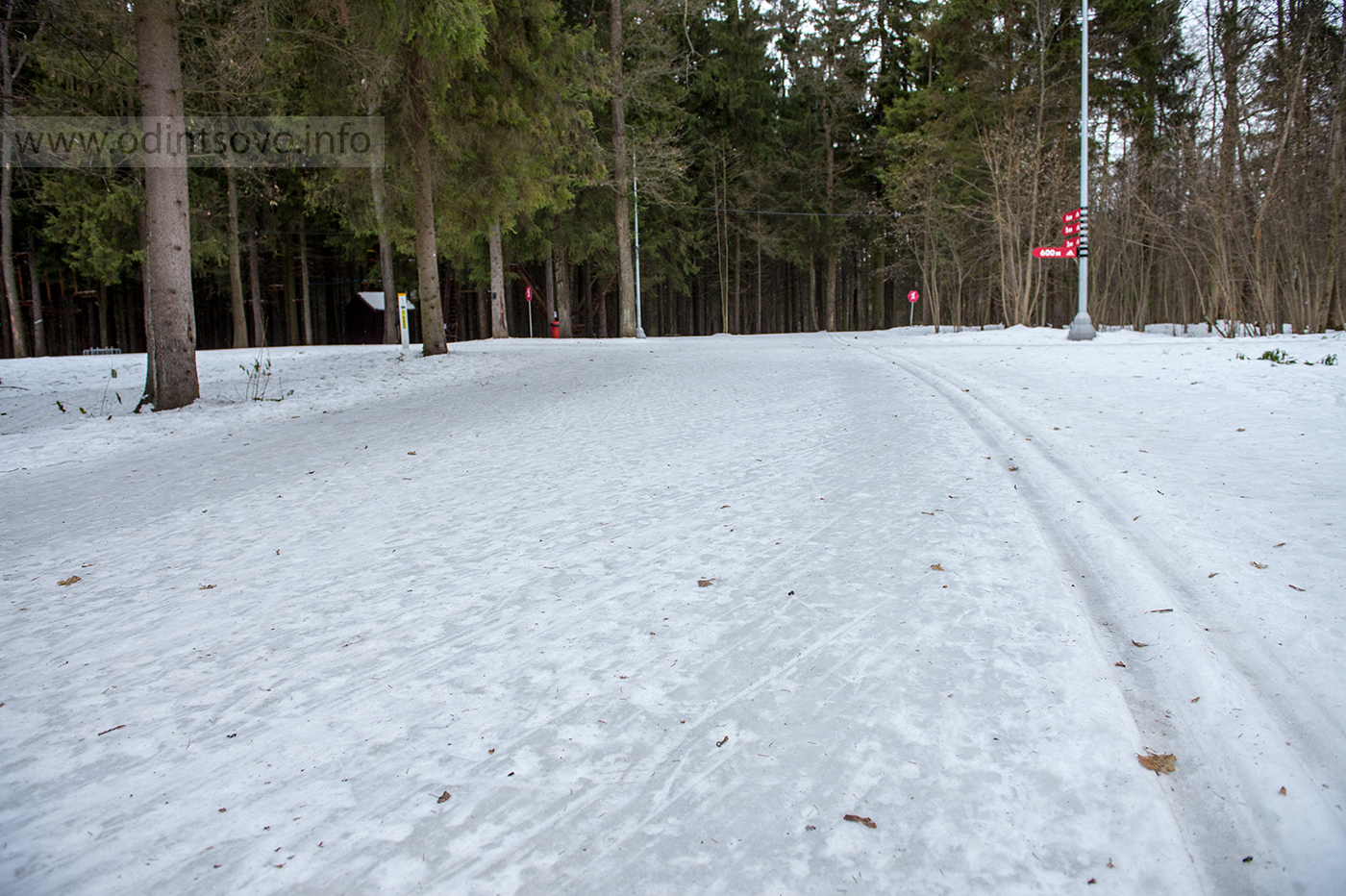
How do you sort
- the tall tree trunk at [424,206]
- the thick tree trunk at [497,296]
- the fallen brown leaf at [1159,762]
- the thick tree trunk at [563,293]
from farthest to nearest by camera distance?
1. the thick tree trunk at [563,293]
2. the thick tree trunk at [497,296]
3. the tall tree trunk at [424,206]
4. the fallen brown leaf at [1159,762]

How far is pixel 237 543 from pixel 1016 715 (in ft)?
13.6

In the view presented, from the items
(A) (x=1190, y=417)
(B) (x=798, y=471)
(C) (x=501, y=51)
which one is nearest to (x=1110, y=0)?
(C) (x=501, y=51)

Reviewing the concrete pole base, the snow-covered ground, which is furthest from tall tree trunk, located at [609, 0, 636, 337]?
the snow-covered ground

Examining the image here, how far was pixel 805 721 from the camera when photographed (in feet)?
7.97

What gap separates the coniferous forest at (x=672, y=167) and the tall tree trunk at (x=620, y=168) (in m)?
0.12

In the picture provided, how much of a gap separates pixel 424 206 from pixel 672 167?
12796 millimetres

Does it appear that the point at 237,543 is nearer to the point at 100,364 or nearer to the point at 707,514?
the point at 707,514

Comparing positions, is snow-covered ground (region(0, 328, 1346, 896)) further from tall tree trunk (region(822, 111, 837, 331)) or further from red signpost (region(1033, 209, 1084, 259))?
tall tree trunk (region(822, 111, 837, 331))

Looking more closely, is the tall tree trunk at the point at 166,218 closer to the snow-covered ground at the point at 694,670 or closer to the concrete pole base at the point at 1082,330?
the snow-covered ground at the point at 694,670

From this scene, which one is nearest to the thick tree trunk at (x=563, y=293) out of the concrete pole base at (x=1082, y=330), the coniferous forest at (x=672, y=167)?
the coniferous forest at (x=672, y=167)

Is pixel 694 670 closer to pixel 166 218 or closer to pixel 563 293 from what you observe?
pixel 166 218

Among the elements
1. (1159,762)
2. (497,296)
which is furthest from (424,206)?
(1159,762)

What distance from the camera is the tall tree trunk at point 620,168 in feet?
77.5

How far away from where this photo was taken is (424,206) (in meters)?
13.9
